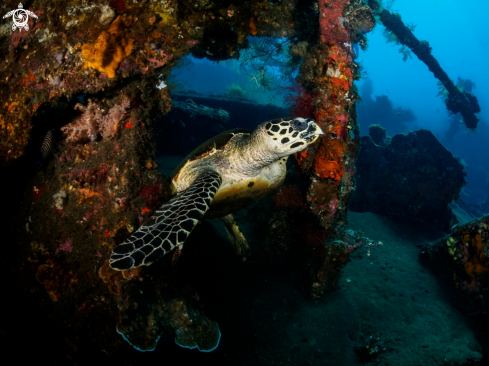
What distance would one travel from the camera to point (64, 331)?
2.32m

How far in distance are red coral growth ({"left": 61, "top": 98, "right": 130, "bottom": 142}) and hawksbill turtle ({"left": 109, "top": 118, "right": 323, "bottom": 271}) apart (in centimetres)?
107

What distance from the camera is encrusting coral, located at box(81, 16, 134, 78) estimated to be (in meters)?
2.32

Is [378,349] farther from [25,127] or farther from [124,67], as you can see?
[25,127]

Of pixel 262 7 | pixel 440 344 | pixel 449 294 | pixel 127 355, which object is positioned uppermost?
pixel 262 7

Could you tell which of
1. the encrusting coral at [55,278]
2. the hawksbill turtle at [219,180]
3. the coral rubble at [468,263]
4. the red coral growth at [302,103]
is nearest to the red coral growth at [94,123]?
the hawksbill turtle at [219,180]

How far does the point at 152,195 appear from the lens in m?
2.60

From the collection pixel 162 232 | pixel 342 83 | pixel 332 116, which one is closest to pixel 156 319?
pixel 162 232

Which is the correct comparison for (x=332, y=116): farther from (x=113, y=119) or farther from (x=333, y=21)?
(x=113, y=119)

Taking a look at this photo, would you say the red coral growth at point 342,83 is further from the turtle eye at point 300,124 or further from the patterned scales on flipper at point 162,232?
the patterned scales on flipper at point 162,232

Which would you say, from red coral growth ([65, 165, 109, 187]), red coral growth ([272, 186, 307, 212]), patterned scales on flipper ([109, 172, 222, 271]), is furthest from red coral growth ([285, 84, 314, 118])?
red coral growth ([65, 165, 109, 187])

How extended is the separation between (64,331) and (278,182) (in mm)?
3463

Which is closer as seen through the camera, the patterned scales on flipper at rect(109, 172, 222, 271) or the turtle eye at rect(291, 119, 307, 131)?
the patterned scales on flipper at rect(109, 172, 222, 271)

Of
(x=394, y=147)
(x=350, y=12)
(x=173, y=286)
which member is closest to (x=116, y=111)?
(x=173, y=286)

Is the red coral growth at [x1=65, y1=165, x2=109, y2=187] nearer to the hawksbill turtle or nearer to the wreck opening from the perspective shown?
the hawksbill turtle
